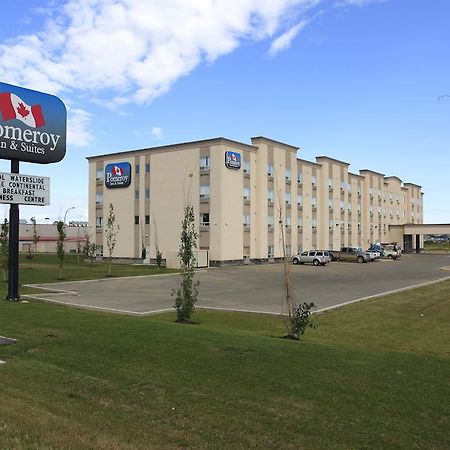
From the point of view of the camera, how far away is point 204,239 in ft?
180

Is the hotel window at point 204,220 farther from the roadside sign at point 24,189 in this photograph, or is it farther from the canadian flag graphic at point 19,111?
the canadian flag graphic at point 19,111

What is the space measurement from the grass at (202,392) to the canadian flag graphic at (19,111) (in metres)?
7.83

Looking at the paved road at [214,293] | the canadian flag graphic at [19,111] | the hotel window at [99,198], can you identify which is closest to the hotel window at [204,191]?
the hotel window at [99,198]

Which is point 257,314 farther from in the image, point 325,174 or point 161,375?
point 325,174

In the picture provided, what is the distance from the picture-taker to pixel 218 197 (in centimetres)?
5391

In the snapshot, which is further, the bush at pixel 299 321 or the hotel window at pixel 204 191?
the hotel window at pixel 204 191

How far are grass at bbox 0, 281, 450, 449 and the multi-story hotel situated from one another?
38.4 meters

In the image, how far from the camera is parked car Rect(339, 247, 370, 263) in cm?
6519

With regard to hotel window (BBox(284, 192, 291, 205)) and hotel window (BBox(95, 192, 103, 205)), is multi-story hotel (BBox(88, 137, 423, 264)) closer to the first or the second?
hotel window (BBox(95, 192, 103, 205))

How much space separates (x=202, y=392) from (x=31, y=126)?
1345cm

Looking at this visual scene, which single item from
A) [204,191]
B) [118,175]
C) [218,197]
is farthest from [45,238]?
[218,197]

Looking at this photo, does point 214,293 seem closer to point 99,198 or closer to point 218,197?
point 218,197

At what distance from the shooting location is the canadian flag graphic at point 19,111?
16.5 meters

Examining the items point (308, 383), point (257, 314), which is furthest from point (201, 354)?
point (257, 314)
